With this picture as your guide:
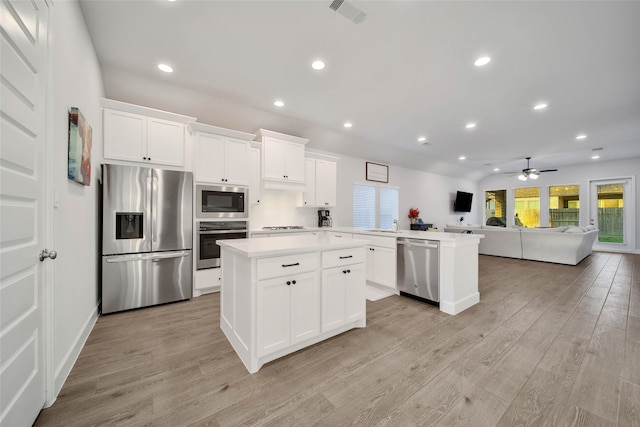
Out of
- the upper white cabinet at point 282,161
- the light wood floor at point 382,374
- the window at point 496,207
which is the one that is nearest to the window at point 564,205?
the window at point 496,207

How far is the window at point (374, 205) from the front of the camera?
6434mm

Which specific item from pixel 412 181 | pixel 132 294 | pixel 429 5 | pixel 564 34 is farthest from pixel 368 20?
pixel 412 181

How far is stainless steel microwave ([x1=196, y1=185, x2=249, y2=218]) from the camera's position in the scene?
346cm

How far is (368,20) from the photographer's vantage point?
2.17 meters

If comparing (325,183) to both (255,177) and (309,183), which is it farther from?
(255,177)

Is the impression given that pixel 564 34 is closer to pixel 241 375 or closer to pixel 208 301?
pixel 241 375

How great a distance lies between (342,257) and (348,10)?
215 centimetres

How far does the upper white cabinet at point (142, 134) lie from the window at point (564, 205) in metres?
11.6

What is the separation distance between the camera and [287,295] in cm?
194

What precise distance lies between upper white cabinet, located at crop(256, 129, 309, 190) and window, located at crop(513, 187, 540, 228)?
9457mm

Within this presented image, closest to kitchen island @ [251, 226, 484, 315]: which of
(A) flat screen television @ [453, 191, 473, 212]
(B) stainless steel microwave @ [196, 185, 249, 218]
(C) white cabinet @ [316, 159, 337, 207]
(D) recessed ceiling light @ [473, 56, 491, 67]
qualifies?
(B) stainless steel microwave @ [196, 185, 249, 218]

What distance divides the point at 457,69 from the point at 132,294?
4.74m

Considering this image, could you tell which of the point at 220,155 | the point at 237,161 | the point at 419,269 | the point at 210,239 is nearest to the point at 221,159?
the point at 220,155

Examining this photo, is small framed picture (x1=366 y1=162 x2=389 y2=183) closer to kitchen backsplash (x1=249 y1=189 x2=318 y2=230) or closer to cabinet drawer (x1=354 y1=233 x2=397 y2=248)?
kitchen backsplash (x1=249 y1=189 x2=318 y2=230)
